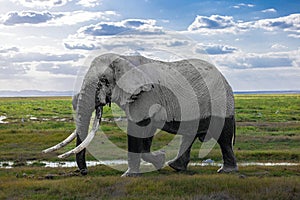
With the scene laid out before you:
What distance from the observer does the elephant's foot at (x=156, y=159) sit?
12.4 meters

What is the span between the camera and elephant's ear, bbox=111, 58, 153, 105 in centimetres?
1075

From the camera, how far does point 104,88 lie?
10.8 m

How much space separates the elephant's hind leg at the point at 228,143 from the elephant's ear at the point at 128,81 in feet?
8.75

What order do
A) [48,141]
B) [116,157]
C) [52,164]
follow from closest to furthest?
[52,164] < [116,157] < [48,141]

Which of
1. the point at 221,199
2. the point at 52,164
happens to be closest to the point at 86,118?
the point at 221,199

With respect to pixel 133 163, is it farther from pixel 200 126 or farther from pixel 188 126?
pixel 200 126

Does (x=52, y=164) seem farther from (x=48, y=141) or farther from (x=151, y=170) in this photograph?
(x=48, y=141)

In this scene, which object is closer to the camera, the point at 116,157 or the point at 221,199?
the point at 221,199

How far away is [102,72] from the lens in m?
10.8

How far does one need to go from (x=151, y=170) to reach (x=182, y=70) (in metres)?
3.18

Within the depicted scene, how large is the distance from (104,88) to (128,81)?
0.59m

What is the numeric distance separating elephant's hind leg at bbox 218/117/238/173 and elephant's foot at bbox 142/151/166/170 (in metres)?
1.63

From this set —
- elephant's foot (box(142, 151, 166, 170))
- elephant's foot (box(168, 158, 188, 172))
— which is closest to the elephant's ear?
elephant's foot (box(142, 151, 166, 170))

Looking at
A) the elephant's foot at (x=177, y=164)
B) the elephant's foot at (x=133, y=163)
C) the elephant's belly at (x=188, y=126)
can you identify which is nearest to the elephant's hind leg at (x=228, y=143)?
the elephant's belly at (x=188, y=126)
